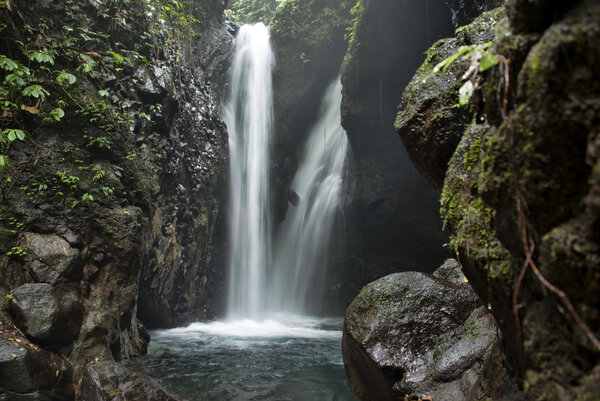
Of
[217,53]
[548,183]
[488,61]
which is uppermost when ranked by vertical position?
[217,53]

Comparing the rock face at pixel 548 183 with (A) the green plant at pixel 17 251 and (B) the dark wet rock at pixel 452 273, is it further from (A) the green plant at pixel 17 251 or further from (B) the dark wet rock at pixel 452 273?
(A) the green plant at pixel 17 251

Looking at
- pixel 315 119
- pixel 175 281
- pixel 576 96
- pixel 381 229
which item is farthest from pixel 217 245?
pixel 576 96

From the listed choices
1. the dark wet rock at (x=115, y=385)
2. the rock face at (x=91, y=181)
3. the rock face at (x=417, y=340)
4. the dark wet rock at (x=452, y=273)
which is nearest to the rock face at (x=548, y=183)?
the rock face at (x=417, y=340)

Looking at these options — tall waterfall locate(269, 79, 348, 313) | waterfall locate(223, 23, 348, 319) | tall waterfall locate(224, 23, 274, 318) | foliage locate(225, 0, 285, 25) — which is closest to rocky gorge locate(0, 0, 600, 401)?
tall waterfall locate(224, 23, 274, 318)

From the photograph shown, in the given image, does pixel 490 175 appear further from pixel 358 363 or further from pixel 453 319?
pixel 358 363

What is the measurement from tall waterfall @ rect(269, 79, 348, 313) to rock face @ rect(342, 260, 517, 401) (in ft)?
29.4

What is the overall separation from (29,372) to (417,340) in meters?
4.04

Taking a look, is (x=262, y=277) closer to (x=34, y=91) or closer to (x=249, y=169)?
(x=249, y=169)

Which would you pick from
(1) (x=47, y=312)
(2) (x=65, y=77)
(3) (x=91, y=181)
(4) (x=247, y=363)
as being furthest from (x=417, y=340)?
(2) (x=65, y=77)

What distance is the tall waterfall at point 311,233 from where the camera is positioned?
46.0 ft

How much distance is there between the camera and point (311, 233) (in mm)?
14172

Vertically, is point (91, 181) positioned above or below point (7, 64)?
below

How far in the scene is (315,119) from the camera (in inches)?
605

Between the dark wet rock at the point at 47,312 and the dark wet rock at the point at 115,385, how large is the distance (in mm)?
529
